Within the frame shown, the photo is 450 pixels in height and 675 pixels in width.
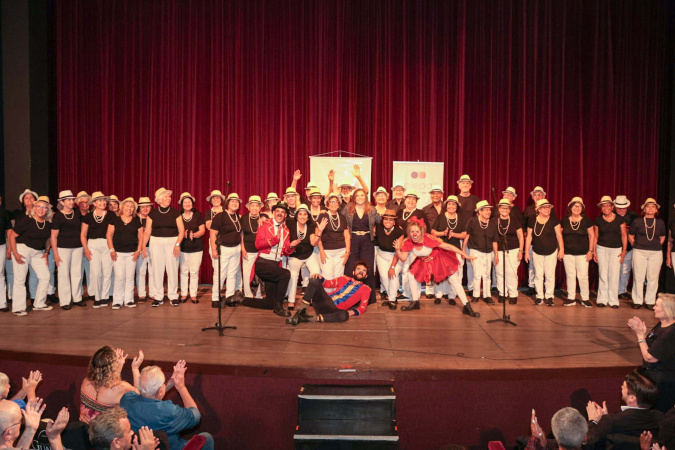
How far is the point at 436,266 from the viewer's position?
721 cm

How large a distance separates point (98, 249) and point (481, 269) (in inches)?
230

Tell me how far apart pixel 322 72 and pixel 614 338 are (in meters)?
6.77

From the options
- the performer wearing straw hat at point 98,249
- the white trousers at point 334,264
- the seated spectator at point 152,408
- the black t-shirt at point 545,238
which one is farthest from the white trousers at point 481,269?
the performer wearing straw hat at point 98,249

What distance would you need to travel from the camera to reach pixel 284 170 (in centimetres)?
976

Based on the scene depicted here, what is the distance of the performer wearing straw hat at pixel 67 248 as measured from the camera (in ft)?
23.9

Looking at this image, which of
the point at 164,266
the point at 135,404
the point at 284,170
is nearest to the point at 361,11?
the point at 284,170

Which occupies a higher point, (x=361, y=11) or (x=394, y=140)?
(x=361, y=11)

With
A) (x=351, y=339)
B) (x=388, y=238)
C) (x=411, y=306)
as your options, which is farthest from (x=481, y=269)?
(x=351, y=339)

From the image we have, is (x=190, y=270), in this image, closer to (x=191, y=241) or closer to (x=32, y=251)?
(x=191, y=241)

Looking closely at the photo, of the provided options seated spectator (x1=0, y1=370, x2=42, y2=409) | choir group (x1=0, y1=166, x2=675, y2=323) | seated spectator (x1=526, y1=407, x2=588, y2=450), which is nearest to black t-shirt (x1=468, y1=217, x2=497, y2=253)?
choir group (x1=0, y1=166, x2=675, y2=323)

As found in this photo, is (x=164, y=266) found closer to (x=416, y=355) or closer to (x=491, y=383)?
(x=416, y=355)

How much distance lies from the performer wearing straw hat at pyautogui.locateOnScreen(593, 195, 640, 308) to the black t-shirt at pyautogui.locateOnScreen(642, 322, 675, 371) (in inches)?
Result: 141

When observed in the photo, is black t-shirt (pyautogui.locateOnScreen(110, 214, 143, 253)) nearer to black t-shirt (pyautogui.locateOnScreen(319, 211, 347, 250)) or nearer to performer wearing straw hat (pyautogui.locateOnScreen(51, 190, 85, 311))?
performer wearing straw hat (pyautogui.locateOnScreen(51, 190, 85, 311))

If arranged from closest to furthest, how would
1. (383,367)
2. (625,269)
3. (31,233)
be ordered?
1. (383,367)
2. (31,233)
3. (625,269)
